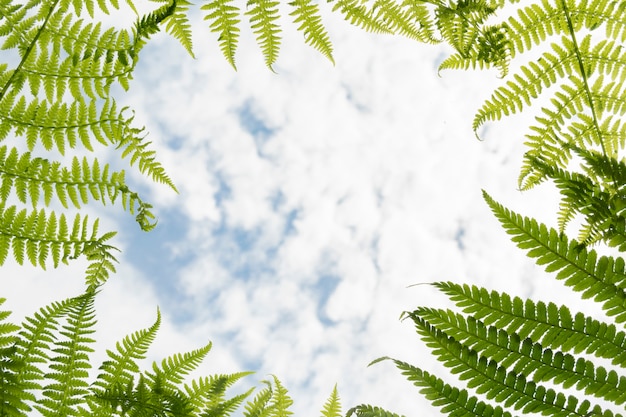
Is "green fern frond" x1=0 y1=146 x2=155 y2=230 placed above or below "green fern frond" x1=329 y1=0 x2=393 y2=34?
below

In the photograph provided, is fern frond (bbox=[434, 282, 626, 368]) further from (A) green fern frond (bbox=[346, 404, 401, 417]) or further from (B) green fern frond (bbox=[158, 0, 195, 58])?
(B) green fern frond (bbox=[158, 0, 195, 58])

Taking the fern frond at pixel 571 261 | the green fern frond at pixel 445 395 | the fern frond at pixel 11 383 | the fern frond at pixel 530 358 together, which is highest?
the fern frond at pixel 571 261

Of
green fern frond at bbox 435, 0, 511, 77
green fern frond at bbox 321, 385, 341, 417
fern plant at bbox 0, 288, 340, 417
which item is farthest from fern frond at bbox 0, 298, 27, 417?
green fern frond at bbox 435, 0, 511, 77

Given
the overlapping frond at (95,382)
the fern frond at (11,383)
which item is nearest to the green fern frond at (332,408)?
the overlapping frond at (95,382)

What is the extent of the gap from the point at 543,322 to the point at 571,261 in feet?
0.58

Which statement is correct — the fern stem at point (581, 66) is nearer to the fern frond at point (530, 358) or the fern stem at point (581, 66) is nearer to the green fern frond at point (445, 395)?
the fern frond at point (530, 358)

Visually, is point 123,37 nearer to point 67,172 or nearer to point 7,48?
point 7,48

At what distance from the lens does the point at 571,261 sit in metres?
1.36

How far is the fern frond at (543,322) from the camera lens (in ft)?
4.36

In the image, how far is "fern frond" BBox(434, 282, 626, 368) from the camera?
133 cm

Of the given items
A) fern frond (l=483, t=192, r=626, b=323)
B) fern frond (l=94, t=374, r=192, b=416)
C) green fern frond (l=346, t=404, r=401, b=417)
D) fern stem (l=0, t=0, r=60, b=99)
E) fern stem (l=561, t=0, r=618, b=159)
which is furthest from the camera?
fern stem (l=561, t=0, r=618, b=159)

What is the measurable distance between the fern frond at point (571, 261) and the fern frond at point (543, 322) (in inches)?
3.2

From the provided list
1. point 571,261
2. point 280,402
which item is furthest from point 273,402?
point 571,261

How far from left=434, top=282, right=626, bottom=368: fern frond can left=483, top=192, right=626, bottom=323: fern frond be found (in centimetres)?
8
